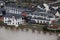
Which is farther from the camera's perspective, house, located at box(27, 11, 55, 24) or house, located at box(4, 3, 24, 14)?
house, located at box(4, 3, 24, 14)

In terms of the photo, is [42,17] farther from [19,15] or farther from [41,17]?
[19,15]

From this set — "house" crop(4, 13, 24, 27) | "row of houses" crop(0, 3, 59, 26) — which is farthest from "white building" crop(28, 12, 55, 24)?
"house" crop(4, 13, 24, 27)

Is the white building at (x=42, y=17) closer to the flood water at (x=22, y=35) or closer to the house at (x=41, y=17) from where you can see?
the house at (x=41, y=17)

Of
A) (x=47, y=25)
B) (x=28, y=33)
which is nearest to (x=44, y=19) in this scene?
(x=47, y=25)

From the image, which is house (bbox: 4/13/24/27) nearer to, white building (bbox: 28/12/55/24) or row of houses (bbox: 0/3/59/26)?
row of houses (bbox: 0/3/59/26)

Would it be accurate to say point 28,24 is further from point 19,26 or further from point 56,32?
point 56,32
